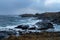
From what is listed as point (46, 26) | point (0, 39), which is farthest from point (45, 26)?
point (0, 39)

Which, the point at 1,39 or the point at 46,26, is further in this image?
the point at 46,26

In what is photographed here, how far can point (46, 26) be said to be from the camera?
151 feet

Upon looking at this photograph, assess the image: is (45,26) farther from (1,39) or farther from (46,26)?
(1,39)

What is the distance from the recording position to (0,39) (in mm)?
24125

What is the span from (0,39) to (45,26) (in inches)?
904

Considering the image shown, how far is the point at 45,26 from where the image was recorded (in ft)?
151

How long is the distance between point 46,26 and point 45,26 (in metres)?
0.24

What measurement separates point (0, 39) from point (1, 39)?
0.18 meters

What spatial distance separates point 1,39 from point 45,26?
23.0 metres

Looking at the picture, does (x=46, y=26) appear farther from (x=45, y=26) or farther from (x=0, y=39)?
(x=0, y=39)

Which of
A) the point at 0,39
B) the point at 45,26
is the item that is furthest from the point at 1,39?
the point at 45,26

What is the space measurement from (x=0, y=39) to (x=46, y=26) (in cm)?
2308

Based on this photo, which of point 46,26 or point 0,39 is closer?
point 0,39

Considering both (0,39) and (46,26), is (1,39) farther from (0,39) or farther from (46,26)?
(46,26)
